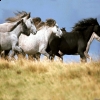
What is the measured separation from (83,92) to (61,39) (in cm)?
776

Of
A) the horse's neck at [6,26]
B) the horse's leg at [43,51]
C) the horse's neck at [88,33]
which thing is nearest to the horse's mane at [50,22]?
the horse's leg at [43,51]

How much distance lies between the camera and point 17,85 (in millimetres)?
9531

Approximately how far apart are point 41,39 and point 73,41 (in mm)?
1380

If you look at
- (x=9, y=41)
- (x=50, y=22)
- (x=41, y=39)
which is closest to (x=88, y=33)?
(x=50, y=22)

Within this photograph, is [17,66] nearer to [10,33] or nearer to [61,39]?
[10,33]

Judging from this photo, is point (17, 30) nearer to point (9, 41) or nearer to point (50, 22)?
point (9, 41)

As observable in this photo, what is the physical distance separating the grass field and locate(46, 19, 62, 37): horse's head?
457 cm

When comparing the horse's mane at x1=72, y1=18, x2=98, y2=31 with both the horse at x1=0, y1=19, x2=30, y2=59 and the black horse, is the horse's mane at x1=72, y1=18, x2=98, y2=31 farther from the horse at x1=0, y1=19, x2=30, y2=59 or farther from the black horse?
the horse at x1=0, y1=19, x2=30, y2=59

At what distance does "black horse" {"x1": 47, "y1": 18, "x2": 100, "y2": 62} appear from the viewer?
16094 millimetres

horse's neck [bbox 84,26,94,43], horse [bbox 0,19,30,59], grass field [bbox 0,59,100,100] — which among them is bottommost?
grass field [bbox 0,59,100,100]

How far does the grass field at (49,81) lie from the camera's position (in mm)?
8484

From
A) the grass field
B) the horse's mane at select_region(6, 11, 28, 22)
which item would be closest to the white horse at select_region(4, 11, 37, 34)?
the horse's mane at select_region(6, 11, 28, 22)

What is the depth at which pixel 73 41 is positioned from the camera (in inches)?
635

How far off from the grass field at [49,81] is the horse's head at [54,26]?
4.57 m
